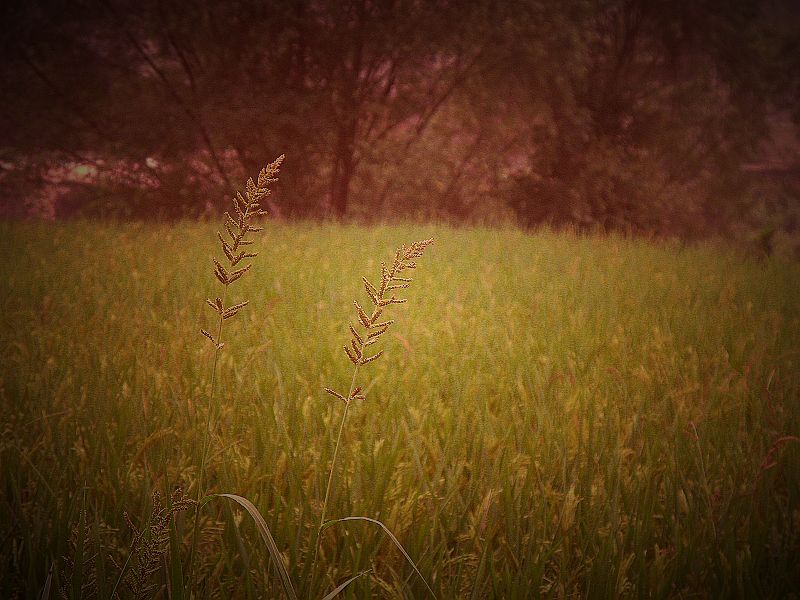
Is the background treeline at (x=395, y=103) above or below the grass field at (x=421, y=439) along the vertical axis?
above

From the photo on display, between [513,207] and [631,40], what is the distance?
6068mm

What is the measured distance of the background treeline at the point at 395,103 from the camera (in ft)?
45.3

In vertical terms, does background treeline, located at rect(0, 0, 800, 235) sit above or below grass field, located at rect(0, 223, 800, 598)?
above

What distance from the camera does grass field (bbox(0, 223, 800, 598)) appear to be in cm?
170

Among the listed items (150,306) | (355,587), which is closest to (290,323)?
(150,306)

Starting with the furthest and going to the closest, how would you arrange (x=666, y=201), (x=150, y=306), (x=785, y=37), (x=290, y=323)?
(x=785, y=37) → (x=666, y=201) → (x=150, y=306) → (x=290, y=323)

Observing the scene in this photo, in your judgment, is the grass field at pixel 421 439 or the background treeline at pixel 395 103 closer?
the grass field at pixel 421 439

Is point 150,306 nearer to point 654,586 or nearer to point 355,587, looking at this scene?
point 355,587

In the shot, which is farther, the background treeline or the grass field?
the background treeline

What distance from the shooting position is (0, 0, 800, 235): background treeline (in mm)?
13812

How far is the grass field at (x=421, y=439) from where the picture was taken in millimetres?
1697

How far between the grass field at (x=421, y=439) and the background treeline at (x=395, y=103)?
9.00m

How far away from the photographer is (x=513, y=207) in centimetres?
1788

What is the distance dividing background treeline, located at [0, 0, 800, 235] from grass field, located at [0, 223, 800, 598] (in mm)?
9001
